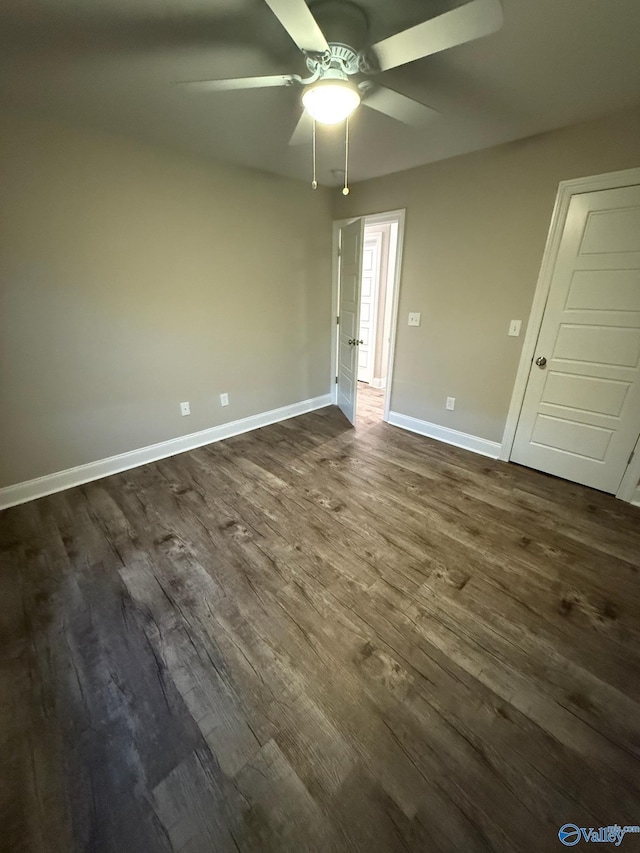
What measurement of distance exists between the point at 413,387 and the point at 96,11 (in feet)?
10.3

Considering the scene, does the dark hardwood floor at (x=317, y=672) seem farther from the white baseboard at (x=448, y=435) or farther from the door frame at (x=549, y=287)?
the white baseboard at (x=448, y=435)

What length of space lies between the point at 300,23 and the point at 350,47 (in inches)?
14.0

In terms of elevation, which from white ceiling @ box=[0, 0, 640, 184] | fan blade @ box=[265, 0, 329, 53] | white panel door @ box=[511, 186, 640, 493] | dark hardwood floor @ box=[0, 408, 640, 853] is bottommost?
dark hardwood floor @ box=[0, 408, 640, 853]

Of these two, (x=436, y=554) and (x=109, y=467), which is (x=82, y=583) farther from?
(x=436, y=554)

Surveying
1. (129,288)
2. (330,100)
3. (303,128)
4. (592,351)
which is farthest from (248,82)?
(592,351)

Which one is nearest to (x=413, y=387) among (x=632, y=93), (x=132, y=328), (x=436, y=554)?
(x=436, y=554)

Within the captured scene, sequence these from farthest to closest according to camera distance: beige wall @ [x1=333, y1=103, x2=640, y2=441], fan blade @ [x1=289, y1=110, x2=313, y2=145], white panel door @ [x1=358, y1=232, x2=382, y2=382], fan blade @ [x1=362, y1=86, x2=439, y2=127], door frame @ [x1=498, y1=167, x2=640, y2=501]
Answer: white panel door @ [x1=358, y1=232, x2=382, y2=382], beige wall @ [x1=333, y1=103, x2=640, y2=441], door frame @ [x1=498, y1=167, x2=640, y2=501], fan blade @ [x1=289, y1=110, x2=313, y2=145], fan blade @ [x1=362, y1=86, x2=439, y2=127]

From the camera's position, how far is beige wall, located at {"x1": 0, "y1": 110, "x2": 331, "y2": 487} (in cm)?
217

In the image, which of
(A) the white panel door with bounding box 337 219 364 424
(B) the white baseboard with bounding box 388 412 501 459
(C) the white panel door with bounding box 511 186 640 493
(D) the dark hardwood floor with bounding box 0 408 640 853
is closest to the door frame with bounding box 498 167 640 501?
(C) the white panel door with bounding box 511 186 640 493

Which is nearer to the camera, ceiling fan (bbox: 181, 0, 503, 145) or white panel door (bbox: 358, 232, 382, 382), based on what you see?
ceiling fan (bbox: 181, 0, 503, 145)

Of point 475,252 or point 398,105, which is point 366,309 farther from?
point 398,105

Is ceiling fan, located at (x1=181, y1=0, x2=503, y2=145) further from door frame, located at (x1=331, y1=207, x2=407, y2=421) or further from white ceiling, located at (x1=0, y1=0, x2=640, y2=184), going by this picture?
door frame, located at (x1=331, y1=207, x2=407, y2=421)

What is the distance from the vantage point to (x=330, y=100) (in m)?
1.40

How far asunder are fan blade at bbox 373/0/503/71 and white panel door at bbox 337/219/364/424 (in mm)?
2192
